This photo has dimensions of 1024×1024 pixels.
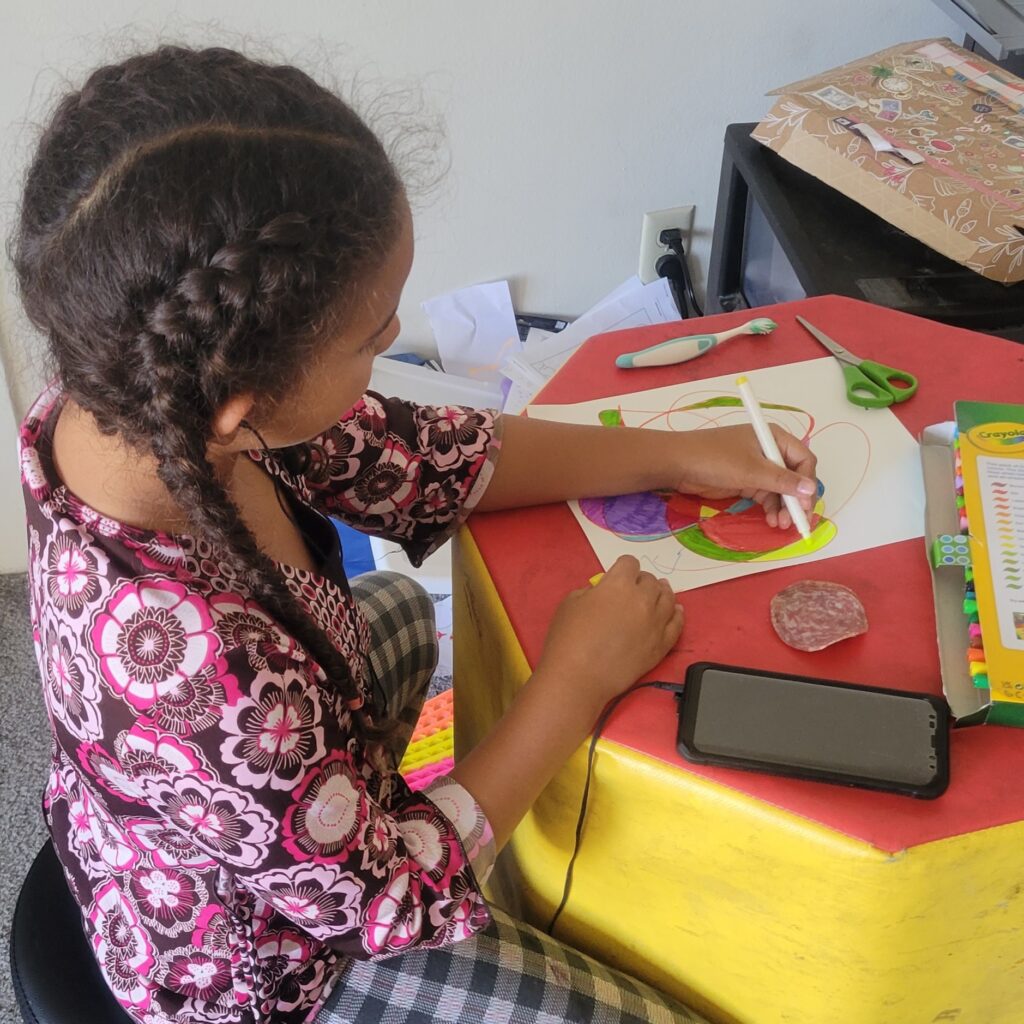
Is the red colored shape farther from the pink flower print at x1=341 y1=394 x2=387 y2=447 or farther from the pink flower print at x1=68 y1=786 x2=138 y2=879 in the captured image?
the pink flower print at x1=68 y1=786 x2=138 y2=879

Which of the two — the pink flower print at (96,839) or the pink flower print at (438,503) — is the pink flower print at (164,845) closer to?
the pink flower print at (96,839)

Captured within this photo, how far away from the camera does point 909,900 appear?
1.76 ft

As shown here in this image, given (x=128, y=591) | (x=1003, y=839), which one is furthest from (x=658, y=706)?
(x=128, y=591)

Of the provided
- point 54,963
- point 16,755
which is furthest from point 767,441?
point 16,755

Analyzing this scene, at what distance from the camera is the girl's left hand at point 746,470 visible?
2.31ft

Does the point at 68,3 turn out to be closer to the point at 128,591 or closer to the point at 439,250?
the point at 439,250

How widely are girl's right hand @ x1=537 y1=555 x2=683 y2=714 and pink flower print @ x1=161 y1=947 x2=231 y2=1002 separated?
264mm

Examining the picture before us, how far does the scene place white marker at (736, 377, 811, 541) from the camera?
27.2 inches

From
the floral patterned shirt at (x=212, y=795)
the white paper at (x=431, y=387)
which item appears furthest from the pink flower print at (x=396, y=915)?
the white paper at (x=431, y=387)

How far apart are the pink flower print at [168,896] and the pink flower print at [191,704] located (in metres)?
0.15

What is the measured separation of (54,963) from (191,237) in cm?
46

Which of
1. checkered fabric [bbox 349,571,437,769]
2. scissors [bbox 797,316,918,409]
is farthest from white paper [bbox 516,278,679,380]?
scissors [bbox 797,316,918,409]

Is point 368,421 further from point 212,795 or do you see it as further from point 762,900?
point 762,900

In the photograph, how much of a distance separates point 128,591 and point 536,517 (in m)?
0.29
